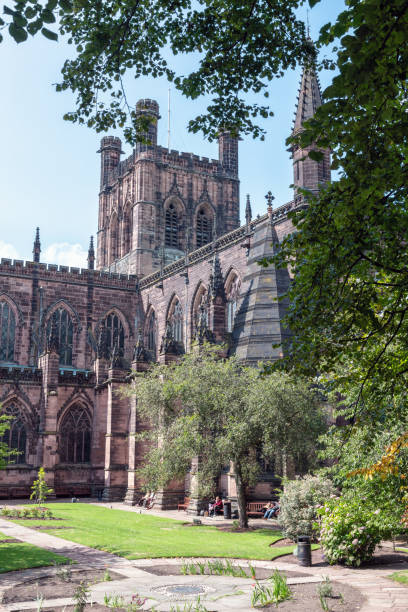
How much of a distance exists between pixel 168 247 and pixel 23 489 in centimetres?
2232

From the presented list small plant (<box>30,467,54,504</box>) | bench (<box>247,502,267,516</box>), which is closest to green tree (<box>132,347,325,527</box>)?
bench (<box>247,502,267,516</box>)

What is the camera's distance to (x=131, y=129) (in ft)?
32.3

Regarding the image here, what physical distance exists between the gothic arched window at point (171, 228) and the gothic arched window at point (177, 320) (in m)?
9.54

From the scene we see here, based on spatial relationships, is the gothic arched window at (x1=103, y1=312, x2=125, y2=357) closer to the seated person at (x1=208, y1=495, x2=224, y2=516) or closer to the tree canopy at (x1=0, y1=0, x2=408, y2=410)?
the seated person at (x1=208, y1=495, x2=224, y2=516)

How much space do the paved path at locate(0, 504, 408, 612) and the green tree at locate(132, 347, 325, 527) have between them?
6028 mm

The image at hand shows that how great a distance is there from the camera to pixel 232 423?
68.3 feet

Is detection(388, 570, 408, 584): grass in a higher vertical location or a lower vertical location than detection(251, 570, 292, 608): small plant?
lower

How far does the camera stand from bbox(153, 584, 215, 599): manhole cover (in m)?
10.8

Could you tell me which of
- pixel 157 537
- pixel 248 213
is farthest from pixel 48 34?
pixel 248 213

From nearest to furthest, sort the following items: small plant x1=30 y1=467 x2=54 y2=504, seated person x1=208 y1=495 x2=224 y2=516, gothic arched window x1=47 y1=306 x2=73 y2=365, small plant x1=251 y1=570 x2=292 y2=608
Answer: small plant x1=251 y1=570 x2=292 y2=608 < seated person x1=208 y1=495 x2=224 y2=516 < small plant x1=30 y1=467 x2=54 y2=504 < gothic arched window x1=47 y1=306 x2=73 y2=365

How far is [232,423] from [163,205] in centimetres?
3158

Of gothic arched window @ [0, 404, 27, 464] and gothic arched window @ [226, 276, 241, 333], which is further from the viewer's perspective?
gothic arched window @ [226, 276, 241, 333]

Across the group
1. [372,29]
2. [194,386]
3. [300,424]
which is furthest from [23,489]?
[372,29]

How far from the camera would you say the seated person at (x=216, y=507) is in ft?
81.8
